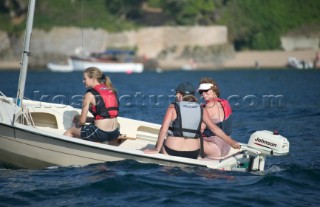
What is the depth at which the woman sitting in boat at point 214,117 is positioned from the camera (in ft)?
47.1

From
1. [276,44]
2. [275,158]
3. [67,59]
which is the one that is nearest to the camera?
[275,158]

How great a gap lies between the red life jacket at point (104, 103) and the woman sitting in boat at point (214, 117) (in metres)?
1.68

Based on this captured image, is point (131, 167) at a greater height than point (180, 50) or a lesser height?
lesser

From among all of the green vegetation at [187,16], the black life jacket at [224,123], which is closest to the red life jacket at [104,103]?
the black life jacket at [224,123]

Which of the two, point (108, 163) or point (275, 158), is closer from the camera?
point (108, 163)

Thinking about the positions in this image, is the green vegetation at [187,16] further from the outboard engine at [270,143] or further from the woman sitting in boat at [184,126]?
the woman sitting in boat at [184,126]

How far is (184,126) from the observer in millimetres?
13852

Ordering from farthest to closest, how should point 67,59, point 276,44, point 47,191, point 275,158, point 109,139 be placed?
point 276,44
point 67,59
point 275,158
point 109,139
point 47,191

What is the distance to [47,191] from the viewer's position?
13.0m

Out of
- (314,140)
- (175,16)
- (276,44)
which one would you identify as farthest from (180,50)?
(314,140)

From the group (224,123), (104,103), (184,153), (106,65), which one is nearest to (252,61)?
(106,65)

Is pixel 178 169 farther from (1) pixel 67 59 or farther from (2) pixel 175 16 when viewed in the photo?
(2) pixel 175 16

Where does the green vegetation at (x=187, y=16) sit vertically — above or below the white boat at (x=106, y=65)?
above

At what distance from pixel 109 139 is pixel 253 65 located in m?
73.4
